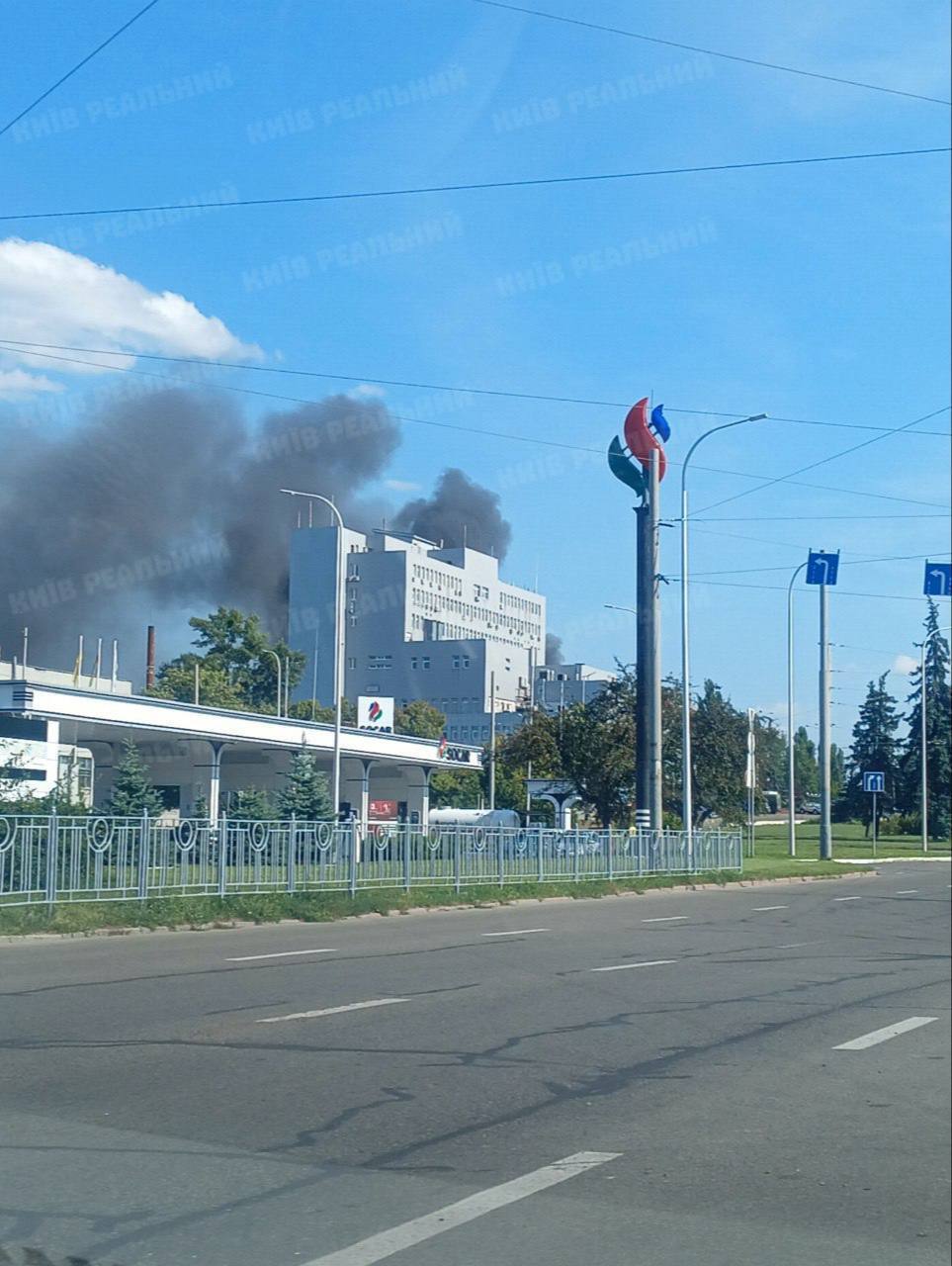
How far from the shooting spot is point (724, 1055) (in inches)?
317

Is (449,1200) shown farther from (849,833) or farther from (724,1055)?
(724,1055)

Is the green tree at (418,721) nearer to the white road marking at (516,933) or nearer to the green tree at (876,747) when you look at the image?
the white road marking at (516,933)

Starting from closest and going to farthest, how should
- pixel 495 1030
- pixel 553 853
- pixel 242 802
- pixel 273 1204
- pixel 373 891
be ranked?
1. pixel 273 1204
2. pixel 495 1030
3. pixel 373 891
4. pixel 553 853
5. pixel 242 802

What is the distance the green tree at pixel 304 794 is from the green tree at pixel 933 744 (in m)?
35.8

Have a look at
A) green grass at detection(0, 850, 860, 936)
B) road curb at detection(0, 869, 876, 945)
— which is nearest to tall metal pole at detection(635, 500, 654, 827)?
road curb at detection(0, 869, 876, 945)

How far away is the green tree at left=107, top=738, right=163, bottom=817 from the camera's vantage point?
32781mm

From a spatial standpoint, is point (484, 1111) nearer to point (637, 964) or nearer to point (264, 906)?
point (637, 964)

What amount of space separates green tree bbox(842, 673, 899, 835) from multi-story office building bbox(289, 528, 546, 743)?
5256 millimetres

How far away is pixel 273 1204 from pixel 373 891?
1767 centimetres

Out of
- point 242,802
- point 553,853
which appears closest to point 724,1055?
point 553,853

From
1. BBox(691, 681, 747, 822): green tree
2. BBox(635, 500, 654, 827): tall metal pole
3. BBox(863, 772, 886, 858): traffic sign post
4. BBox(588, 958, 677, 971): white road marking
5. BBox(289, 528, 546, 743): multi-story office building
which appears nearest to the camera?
BBox(863, 772, 886, 858): traffic sign post

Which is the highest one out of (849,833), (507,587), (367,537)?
(367,537)

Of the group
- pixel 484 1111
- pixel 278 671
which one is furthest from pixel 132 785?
pixel 484 1111

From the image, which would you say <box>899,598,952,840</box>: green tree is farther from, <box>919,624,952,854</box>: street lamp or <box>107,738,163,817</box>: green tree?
<box>107,738,163,817</box>: green tree
